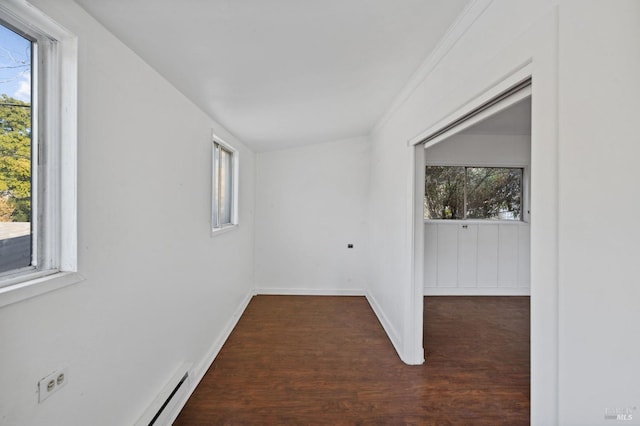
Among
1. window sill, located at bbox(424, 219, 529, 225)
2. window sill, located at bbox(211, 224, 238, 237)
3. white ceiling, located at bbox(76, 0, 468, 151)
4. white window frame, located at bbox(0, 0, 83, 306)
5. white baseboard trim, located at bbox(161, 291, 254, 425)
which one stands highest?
white ceiling, located at bbox(76, 0, 468, 151)

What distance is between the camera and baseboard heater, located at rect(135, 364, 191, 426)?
150 centimetres

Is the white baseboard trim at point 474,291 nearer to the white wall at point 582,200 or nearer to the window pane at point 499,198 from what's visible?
the window pane at point 499,198

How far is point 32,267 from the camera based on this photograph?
1018 millimetres

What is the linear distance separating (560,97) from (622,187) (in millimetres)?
345

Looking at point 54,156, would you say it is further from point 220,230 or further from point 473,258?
point 473,258

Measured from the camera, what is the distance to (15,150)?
0.95 metres

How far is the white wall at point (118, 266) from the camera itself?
96 cm

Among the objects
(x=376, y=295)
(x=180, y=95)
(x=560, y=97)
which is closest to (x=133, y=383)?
(x=180, y=95)

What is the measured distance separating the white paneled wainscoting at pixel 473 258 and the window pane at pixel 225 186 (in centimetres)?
304

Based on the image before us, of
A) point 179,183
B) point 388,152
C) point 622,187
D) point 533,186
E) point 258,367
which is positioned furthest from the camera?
point 388,152

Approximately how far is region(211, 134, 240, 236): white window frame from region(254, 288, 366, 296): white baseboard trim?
146cm

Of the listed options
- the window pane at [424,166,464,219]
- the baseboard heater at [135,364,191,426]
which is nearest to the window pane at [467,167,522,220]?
the window pane at [424,166,464,219]

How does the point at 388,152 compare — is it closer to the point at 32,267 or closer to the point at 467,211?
the point at 467,211

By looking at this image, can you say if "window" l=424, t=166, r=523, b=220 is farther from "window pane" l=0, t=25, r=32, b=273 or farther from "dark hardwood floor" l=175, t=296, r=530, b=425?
"window pane" l=0, t=25, r=32, b=273
